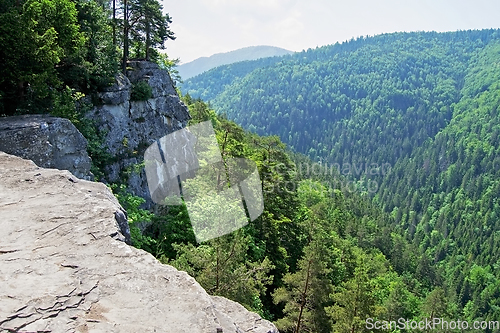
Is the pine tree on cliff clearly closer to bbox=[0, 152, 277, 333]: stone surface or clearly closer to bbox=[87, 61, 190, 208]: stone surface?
bbox=[87, 61, 190, 208]: stone surface

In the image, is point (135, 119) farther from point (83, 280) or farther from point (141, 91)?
point (83, 280)

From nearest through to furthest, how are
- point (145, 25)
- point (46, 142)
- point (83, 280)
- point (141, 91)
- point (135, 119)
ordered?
point (83, 280), point (46, 142), point (135, 119), point (141, 91), point (145, 25)

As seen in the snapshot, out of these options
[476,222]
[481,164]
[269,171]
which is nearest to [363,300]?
[269,171]

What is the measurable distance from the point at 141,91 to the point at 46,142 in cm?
1148

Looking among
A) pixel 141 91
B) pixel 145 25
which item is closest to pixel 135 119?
pixel 141 91

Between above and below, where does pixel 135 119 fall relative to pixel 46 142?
above

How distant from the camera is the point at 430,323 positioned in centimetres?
3002

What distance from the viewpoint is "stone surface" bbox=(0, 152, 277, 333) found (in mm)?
5125

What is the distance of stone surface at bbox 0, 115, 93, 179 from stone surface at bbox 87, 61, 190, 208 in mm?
4724

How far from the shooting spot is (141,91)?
75.0 ft

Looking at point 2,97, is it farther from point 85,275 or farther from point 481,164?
point 481,164

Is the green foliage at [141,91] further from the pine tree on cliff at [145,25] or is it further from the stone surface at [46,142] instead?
the stone surface at [46,142]

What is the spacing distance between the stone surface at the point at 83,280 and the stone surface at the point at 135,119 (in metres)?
10.7

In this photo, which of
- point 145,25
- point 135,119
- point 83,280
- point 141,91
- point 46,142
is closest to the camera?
point 83,280
